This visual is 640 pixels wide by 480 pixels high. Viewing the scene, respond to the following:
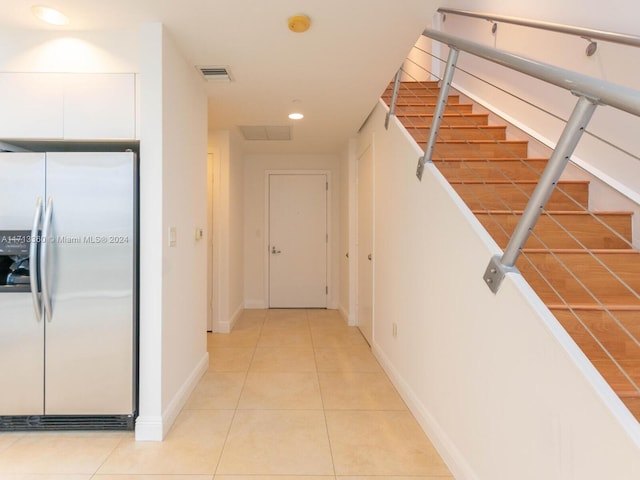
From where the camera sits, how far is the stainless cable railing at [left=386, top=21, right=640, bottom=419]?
3.33 feet

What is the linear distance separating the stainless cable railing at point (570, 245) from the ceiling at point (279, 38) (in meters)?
0.36

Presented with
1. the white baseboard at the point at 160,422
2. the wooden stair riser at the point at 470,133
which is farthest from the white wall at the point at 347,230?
the white baseboard at the point at 160,422

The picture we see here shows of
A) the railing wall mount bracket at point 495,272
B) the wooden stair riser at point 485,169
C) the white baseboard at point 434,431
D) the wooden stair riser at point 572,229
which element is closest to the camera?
the railing wall mount bracket at point 495,272

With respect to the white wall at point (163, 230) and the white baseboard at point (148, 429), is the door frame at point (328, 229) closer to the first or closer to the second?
the white wall at point (163, 230)

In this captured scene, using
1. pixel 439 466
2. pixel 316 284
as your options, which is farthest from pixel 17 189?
pixel 316 284

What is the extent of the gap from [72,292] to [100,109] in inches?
42.3

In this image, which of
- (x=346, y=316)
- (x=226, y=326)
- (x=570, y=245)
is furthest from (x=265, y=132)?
(x=570, y=245)

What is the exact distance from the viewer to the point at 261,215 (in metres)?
5.33

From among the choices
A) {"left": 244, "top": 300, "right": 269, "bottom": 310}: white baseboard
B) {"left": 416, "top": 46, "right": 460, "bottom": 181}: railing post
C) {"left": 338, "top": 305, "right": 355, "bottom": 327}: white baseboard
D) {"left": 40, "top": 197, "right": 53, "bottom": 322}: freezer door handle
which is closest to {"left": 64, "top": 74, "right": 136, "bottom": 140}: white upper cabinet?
{"left": 40, "top": 197, "right": 53, "bottom": 322}: freezer door handle

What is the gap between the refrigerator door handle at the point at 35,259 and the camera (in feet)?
6.19

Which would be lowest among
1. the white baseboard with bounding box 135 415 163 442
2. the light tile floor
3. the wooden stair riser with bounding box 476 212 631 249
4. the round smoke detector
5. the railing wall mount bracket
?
the light tile floor

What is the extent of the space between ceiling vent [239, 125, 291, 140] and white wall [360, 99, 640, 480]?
163 centimetres

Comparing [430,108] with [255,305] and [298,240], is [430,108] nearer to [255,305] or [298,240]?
[298,240]

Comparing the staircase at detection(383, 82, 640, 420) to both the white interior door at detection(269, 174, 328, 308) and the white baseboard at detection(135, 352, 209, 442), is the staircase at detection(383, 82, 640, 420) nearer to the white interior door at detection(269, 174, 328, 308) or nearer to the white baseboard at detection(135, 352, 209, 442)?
the white baseboard at detection(135, 352, 209, 442)
